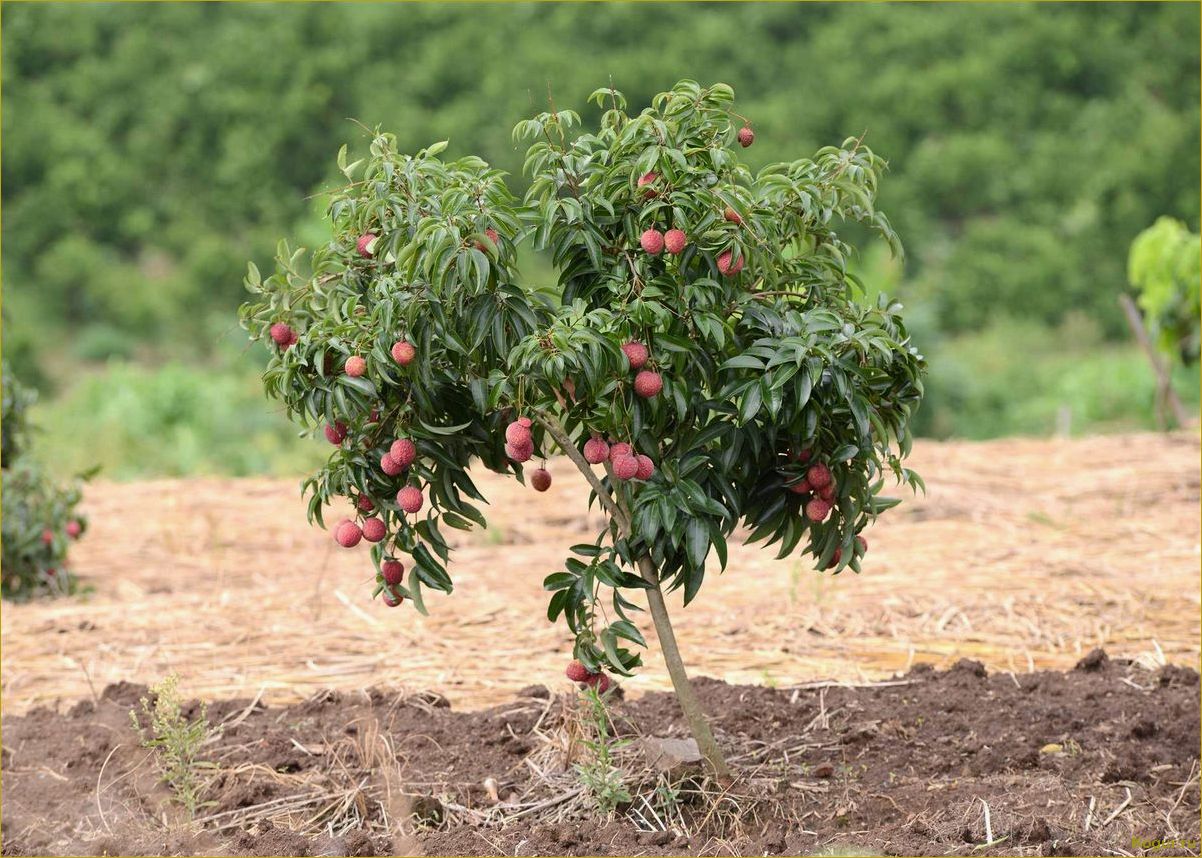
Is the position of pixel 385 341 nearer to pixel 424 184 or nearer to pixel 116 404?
pixel 424 184

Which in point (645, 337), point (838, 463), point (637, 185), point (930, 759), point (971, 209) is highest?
point (971, 209)

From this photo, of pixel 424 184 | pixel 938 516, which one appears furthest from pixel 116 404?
pixel 424 184

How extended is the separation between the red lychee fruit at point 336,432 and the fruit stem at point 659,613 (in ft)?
1.54

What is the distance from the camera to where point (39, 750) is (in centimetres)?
416

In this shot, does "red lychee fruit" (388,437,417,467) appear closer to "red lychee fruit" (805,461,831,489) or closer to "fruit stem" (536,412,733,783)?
"fruit stem" (536,412,733,783)

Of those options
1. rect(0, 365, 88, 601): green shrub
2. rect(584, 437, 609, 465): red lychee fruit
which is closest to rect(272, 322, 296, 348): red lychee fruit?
rect(584, 437, 609, 465): red lychee fruit

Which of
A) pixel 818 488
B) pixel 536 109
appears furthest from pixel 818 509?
pixel 536 109

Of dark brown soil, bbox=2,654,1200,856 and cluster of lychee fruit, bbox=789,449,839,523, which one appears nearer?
cluster of lychee fruit, bbox=789,449,839,523

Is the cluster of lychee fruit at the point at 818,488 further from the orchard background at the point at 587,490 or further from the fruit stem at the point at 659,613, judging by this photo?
the fruit stem at the point at 659,613

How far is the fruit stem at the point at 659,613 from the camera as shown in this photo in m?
3.22

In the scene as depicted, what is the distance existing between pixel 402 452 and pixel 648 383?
58 cm

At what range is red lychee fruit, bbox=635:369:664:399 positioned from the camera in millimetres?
2879

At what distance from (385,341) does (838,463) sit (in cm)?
112

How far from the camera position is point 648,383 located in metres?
2.88
